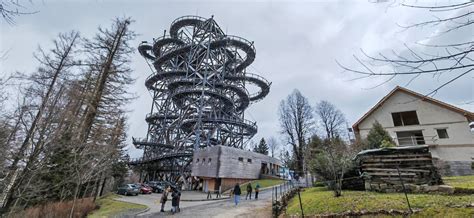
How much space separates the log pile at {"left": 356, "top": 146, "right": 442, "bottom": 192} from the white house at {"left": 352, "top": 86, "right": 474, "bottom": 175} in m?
9.19

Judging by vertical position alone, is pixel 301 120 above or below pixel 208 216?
above

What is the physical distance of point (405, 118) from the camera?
20.7 m

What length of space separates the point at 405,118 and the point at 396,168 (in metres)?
14.7

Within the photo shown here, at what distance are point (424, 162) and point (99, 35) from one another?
2299 cm

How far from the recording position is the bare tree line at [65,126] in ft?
28.1

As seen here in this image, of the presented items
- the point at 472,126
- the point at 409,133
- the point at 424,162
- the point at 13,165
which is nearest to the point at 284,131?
the point at 409,133

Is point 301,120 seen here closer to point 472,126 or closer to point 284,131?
point 284,131

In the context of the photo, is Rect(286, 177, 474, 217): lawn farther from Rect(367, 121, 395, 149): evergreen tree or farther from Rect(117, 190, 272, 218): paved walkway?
Rect(367, 121, 395, 149): evergreen tree

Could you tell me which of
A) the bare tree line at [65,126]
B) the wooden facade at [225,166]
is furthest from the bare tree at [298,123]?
the bare tree line at [65,126]

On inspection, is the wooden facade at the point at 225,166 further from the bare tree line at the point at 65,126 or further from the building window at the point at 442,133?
the building window at the point at 442,133

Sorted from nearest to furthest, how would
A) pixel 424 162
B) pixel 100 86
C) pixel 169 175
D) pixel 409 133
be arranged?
pixel 424 162 → pixel 100 86 → pixel 409 133 → pixel 169 175

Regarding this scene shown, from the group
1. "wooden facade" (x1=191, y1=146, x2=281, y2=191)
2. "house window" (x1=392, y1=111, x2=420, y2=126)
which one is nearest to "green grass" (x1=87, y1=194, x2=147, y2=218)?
"wooden facade" (x1=191, y1=146, x2=281, y2=191)

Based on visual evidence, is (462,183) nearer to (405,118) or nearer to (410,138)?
(410,138)

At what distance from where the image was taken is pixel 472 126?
17578mm
